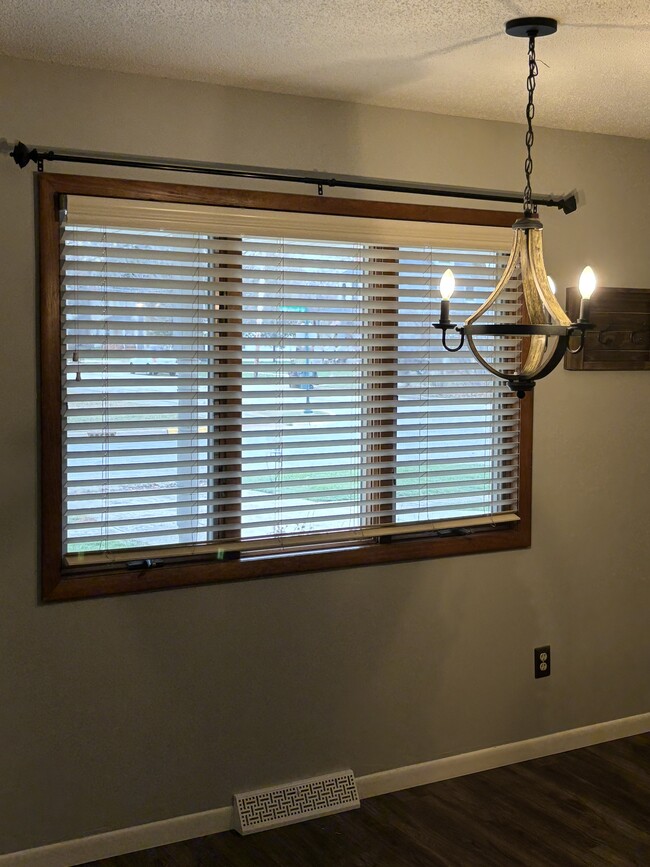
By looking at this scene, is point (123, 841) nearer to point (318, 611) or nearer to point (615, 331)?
point (318, 611)

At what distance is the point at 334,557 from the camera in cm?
338

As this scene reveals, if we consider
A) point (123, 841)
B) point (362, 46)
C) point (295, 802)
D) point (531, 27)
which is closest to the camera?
point (531, 27)

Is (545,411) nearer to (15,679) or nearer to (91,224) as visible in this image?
(91,224)

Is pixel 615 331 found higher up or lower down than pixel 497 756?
higher up

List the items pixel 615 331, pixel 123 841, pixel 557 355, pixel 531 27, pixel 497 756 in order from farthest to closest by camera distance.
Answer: pixel 615 331 < pixel 497 756 < pixel 123 841 < pixel 531 27 < pixel 557 355

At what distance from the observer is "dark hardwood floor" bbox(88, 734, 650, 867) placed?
9.96 ft

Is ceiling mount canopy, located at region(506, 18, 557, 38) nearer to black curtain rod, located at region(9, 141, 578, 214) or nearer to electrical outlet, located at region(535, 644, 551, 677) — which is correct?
black curtain rod, located at region(9, 141, 578, 214)

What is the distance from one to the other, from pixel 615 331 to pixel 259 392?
1.62 meters

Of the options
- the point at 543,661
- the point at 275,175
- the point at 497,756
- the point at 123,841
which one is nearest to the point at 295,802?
the point at 123,841

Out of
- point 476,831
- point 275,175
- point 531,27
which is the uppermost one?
point 531,27

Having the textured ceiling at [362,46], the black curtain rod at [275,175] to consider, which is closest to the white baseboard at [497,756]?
the black curtain rod at [275,175]

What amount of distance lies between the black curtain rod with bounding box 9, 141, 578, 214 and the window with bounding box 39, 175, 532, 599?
0.07 meters

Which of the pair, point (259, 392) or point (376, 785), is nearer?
point (259, 392)

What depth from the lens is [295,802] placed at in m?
3.31
